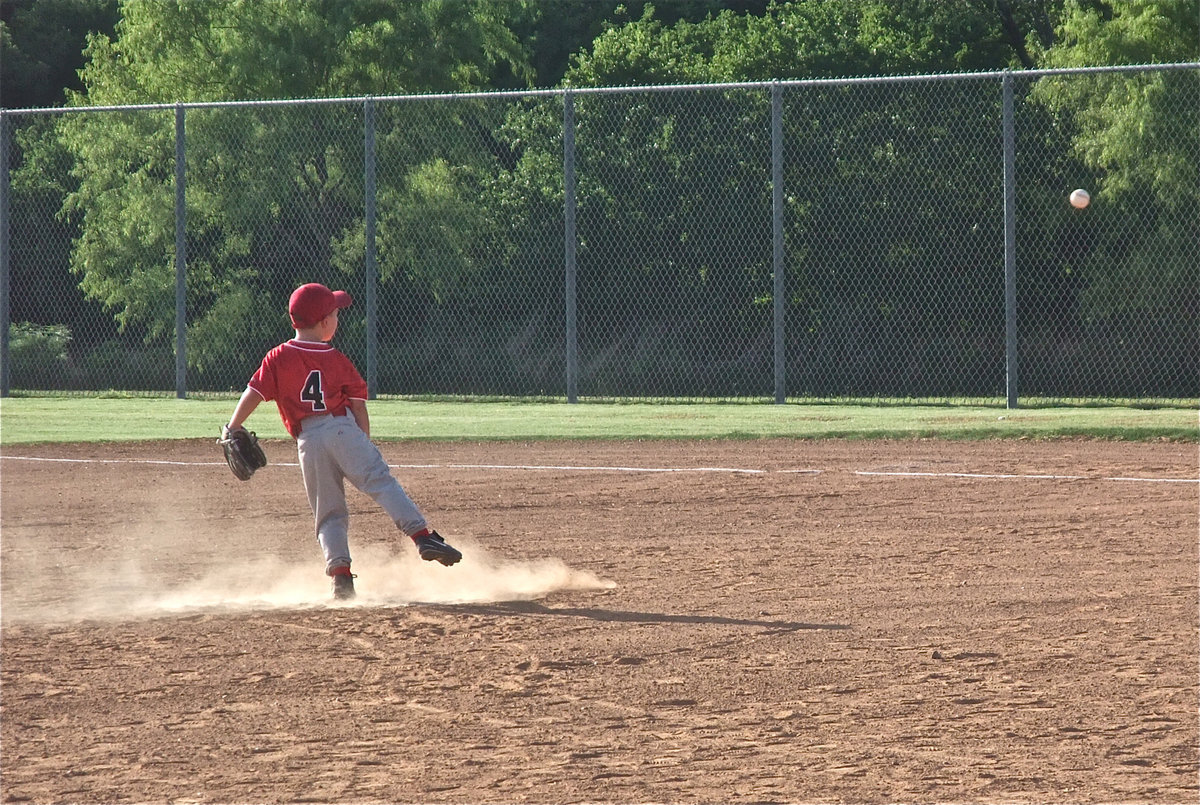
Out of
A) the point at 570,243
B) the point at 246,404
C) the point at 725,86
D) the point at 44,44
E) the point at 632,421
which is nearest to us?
the point at 246,404

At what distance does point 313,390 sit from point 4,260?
12.2 m

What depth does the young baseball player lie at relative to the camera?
625 centimetres

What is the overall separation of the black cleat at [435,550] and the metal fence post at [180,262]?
35.7 ft

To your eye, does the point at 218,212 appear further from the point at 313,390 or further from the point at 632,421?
the point at 313,390

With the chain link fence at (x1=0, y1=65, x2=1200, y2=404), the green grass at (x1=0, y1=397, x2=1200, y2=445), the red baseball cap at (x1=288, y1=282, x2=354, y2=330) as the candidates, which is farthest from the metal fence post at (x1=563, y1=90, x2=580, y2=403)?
the red baseball cap at (x1=288, y1=282, x2=354, y2=330)

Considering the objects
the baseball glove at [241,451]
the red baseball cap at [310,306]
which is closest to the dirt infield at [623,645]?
the baseball glove at [241,451]

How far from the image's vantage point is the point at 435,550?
6164mm

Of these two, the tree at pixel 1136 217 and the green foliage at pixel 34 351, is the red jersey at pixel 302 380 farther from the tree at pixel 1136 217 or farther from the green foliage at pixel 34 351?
the green foliage at pixel 34 351

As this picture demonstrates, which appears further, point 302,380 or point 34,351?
point 34,351

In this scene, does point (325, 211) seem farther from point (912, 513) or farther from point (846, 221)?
point (912, 513)

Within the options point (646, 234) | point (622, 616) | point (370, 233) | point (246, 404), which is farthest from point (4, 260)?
point (622, 616)

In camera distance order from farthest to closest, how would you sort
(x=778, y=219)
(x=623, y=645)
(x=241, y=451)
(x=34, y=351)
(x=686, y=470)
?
(x=34, y=351) < (x=778, y=219) < (x=686, y=470) < (x=241, y=451) < (x=623, y=645)

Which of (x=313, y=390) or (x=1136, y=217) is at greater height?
(x=1136, y=217)

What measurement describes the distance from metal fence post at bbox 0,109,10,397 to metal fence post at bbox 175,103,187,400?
2.11 metres
